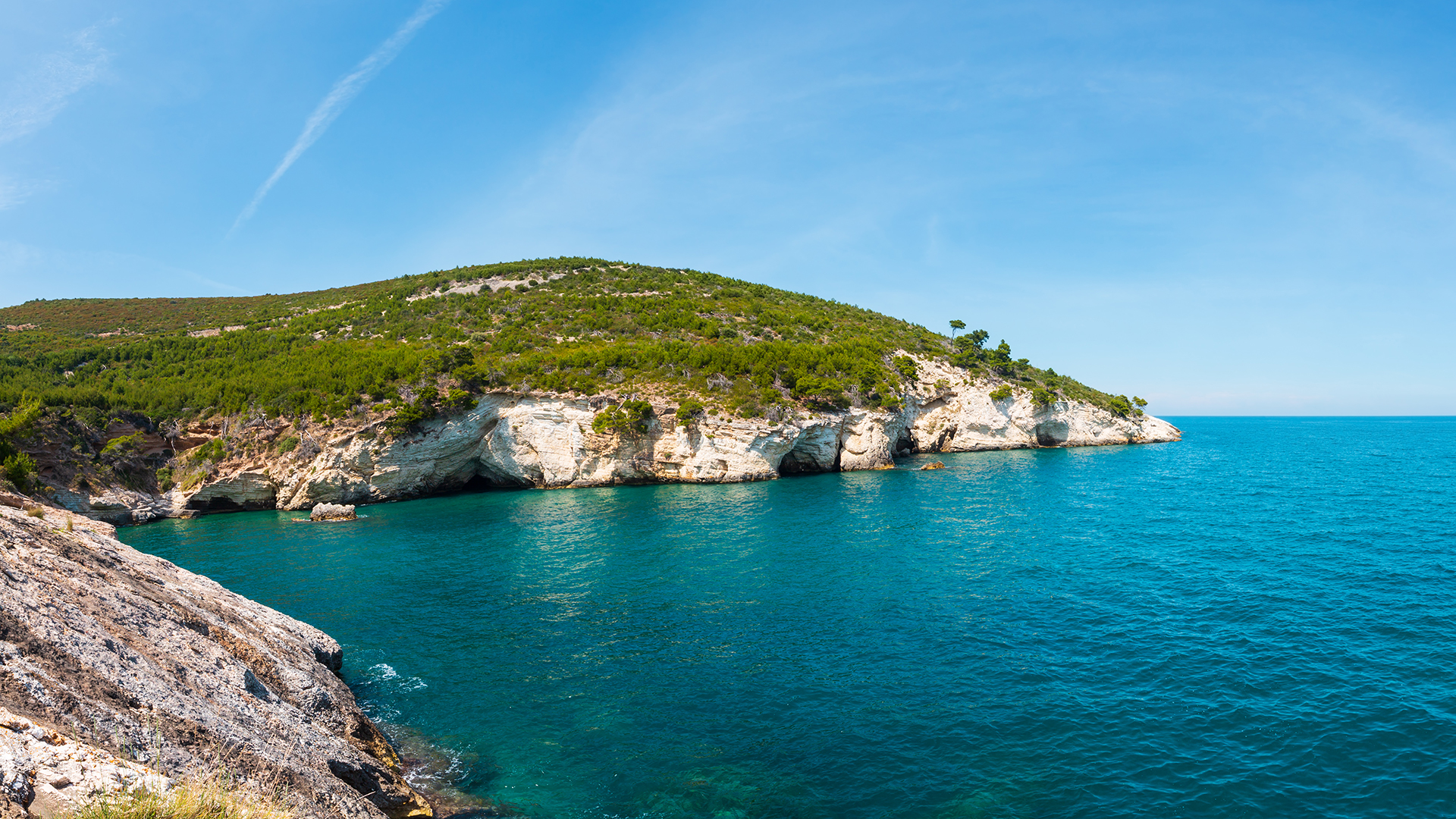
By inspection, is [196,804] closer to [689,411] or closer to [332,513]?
[332,513]

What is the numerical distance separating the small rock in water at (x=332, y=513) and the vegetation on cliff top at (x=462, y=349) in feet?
27.6

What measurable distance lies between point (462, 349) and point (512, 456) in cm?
1036

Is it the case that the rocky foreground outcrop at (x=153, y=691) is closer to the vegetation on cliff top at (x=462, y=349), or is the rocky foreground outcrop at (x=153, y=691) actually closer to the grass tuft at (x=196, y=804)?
the grass tuft at (x=196, y=804)

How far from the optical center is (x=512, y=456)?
2103 inches

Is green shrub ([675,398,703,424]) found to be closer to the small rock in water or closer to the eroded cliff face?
the eroded cliff face

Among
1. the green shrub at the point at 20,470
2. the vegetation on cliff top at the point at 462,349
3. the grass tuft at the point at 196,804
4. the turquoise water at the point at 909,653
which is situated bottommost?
the turquoise water at the point at 909,653

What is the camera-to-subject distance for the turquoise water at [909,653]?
12.5 m

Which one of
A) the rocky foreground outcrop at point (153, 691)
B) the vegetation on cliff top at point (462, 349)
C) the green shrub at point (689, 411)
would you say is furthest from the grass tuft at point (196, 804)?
the green shrub at point (689, 411)

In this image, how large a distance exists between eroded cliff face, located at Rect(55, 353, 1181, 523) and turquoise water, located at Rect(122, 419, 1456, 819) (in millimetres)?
8928

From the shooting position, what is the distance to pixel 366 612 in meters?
23.3

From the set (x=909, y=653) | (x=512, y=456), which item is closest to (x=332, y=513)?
(x=512, y=456)

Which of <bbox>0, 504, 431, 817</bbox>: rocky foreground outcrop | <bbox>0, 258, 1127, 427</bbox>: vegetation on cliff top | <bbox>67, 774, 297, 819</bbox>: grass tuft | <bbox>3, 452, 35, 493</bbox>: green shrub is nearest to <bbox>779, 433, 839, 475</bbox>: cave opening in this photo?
<bbox>0, 258, 1127, 427</bbox>: vegetation on cliff top

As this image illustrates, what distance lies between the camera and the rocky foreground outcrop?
292 inches

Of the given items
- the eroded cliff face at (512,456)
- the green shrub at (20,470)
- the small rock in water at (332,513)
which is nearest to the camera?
the green shrub at (20,470)
